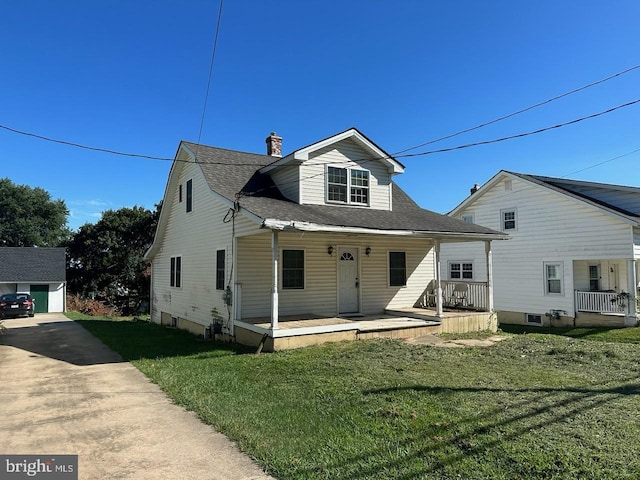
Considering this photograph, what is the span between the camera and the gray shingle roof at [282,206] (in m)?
10.8

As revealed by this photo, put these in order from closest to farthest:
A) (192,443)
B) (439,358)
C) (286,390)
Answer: (192,443), (286,390), (439,358)

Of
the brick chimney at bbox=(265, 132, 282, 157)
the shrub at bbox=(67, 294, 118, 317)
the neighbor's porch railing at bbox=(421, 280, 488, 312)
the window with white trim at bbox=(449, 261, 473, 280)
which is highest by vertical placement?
the brick chimney at bbox=(265, 132, 282, 157)

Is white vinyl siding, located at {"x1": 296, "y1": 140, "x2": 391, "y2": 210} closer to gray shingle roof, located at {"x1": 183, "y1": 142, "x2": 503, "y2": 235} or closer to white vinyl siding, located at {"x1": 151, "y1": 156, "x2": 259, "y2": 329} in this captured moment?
gray shingle roof, located at {"x1": 183, "y1": 142, "x2": 503, "y2": 235}

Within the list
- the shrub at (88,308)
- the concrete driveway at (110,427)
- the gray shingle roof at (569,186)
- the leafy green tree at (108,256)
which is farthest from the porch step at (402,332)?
the leafy green tree at (108,256)

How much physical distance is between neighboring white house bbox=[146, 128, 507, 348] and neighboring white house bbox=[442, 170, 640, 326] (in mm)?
5686

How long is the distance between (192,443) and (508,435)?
135 inches

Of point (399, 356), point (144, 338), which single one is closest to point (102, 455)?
point (399, 356)

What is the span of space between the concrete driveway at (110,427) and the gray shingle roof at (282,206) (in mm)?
4712

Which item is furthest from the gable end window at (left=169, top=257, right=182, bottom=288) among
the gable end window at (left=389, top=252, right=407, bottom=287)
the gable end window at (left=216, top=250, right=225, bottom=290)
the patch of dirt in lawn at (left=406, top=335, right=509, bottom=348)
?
the patch of dirt in lawn at (left=406, top=335, right=509, bottom=348)

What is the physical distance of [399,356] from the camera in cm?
870

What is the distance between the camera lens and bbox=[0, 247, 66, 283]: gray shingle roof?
29.3m

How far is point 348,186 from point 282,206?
2.84 metres

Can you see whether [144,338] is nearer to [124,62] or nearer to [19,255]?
[124,62]

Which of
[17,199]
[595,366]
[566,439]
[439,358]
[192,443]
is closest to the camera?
[566,439]
